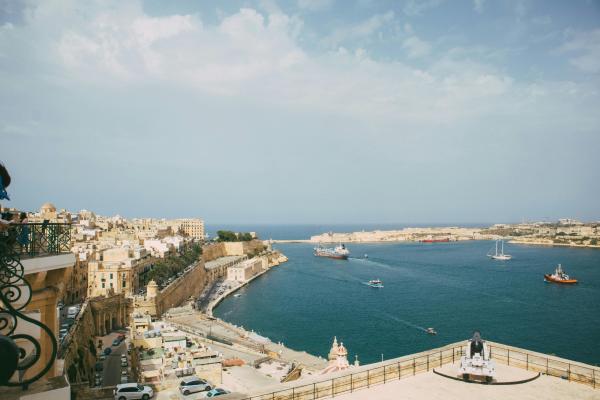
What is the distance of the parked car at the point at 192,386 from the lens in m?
12.0

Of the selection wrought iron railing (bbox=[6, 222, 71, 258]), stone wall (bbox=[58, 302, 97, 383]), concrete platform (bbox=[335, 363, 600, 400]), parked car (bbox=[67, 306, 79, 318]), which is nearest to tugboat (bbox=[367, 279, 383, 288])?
stone wall (bbox=[58, 302, 97, 383])

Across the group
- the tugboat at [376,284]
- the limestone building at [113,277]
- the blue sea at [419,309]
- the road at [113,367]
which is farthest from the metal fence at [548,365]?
the tugboat at [376,284]

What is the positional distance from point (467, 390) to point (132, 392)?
28.0 ft

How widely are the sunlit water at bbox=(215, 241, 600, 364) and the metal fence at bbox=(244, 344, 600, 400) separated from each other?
15950mm

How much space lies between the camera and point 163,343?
1758 cm

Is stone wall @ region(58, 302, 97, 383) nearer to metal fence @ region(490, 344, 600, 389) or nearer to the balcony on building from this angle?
the balcony on building

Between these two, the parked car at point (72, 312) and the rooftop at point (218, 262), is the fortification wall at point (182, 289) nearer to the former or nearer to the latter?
the rooftop at point (218, 262)

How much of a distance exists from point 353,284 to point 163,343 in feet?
110

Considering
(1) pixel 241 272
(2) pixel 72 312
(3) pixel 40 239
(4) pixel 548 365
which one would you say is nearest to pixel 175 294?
(2) pixel 72 312

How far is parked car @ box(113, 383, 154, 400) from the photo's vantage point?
11.2m

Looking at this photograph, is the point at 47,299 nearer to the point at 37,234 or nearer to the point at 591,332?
the point at 37,234

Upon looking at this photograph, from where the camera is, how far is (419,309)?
35125mm

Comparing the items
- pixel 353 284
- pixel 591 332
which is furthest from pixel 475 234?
pixel 591 332

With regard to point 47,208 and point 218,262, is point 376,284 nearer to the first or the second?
point 218,262
